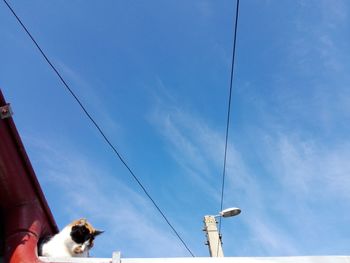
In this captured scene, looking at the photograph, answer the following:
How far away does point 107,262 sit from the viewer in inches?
Answer: 101

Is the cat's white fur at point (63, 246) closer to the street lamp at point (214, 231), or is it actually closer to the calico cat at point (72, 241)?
the calico cat at point (72, 241)

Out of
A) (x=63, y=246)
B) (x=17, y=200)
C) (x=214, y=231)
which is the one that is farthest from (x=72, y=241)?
(x=214, y=231)

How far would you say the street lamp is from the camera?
26.2 ft

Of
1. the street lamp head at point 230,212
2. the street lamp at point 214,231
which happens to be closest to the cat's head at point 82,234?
the street lamp at point 214,231

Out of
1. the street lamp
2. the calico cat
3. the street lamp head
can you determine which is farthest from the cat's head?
the street lamp head

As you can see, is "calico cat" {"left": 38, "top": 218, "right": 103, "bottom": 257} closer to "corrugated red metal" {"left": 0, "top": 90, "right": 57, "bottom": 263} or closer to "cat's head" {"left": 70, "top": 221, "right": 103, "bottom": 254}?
"cat's head" {"left": 70, "top": 221, "right": 103, "bottom": 254}

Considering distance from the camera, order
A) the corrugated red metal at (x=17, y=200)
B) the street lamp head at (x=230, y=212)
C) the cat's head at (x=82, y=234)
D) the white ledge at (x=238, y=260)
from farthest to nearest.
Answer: the street lamp head at (x=230, y=212) → the cat's head at (x=82, y=234) → the white ledge at (x=238, y=260) → the corrugated red metal at (x=17, y=200)

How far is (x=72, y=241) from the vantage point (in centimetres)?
278

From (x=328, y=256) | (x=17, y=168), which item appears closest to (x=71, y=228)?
(x=17, y=168)

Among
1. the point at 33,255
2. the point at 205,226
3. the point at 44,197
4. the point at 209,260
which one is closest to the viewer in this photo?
the point at 33,255

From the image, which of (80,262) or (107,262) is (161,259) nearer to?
(107,262)

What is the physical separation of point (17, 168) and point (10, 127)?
303mm

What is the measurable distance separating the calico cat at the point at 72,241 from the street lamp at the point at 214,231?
18.3 feet

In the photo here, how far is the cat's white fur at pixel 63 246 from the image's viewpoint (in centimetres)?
265
